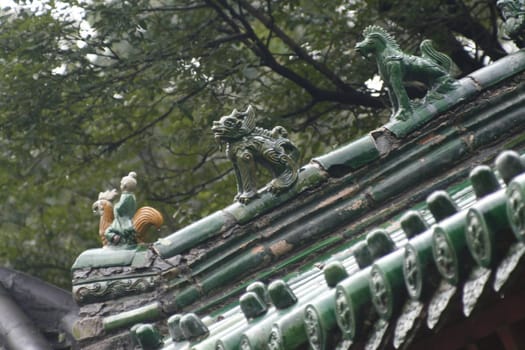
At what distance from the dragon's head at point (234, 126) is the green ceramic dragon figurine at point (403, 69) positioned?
2.25ft

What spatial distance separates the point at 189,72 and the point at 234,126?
19.9ft

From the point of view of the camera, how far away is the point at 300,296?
4.72 m

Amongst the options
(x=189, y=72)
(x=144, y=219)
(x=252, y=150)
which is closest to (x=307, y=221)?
(x=252, y=150)

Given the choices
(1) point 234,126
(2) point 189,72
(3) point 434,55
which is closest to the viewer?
(1) point 234,126

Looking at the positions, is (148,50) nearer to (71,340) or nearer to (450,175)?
(71,340)

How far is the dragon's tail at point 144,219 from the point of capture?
6.07 meters

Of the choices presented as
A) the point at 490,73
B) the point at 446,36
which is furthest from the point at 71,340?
the point at 446,36

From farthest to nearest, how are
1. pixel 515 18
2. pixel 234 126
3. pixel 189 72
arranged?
pixel 189 72 < pixel 515 18 < pixel 234 126

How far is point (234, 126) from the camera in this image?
5.86 meters

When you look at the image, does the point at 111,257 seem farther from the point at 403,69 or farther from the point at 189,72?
the point at 189,72

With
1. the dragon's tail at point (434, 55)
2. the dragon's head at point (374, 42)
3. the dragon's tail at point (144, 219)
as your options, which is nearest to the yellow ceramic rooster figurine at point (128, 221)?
the dragon's tail at point (144, 219)

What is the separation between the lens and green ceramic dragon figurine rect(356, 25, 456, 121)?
590cm

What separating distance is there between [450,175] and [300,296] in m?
1.46

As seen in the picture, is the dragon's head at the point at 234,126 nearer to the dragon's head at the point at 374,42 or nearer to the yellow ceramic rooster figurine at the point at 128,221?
the yellow ceramic rooster figurine at the point at 128,221
